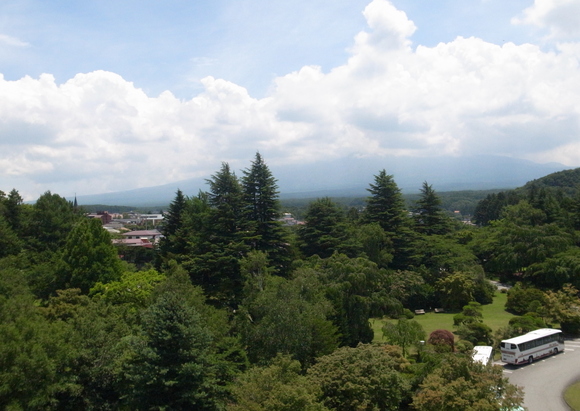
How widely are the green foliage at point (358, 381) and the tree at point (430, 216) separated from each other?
24.8 m

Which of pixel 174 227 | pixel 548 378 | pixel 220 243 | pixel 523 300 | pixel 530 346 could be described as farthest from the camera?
pixel 174 227

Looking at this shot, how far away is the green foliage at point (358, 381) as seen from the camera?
12.5 metres

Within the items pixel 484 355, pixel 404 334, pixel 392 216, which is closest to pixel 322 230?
pixel 392 216

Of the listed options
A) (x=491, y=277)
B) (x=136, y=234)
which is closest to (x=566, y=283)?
(x=491, y=277)

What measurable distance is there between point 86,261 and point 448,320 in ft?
72.9

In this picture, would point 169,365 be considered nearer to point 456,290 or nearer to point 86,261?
point 86,261

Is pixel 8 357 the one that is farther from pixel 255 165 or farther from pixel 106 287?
pixel 255 165

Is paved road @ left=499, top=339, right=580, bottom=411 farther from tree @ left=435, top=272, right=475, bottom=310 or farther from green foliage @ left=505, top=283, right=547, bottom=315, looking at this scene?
tree @ left=435, top=272, right=475, bottom=310

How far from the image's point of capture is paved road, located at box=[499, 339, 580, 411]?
1474cm

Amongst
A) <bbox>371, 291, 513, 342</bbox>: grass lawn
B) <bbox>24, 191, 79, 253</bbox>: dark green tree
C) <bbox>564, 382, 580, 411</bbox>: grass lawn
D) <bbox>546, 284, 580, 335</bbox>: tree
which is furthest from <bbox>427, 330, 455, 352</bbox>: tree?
<bbox>24, 191, 79, 253</bbox>: dark green tree

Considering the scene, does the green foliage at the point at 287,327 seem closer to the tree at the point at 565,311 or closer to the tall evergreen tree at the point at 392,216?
the tree at the point at 565,311

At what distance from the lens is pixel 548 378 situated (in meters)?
17.1

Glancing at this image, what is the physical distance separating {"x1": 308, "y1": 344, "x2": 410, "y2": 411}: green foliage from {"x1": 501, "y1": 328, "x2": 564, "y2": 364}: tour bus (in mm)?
7598

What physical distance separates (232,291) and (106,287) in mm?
6986
